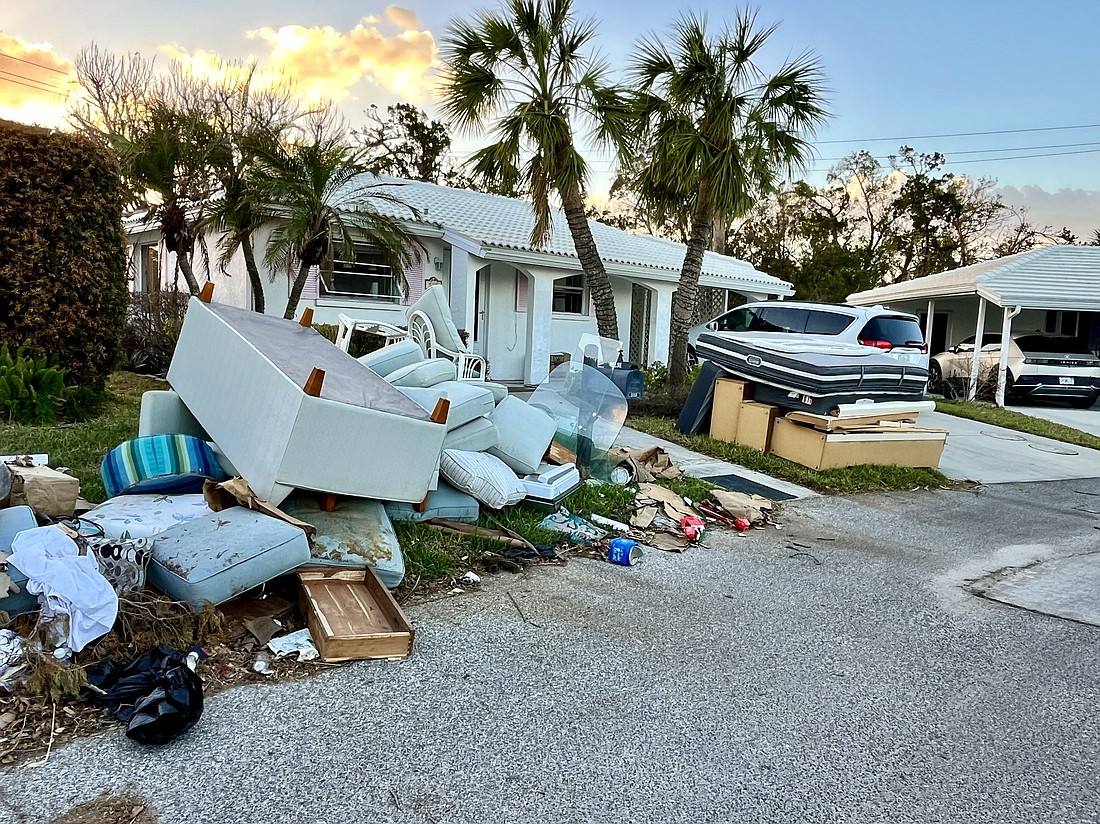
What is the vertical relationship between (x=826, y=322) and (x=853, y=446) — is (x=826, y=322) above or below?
above

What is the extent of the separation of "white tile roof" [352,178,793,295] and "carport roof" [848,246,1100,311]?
13.2 ft

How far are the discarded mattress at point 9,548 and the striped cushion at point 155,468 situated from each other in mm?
577

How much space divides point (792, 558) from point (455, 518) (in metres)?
2.54

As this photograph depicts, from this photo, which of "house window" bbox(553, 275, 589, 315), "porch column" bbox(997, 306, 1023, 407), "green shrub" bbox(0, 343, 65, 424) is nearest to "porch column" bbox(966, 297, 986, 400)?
"porch column" bbox(997, 306, 1023, 407)

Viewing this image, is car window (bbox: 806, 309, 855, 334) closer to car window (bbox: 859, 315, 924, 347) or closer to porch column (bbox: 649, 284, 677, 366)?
car window (bbox: 859, 315, 924, 347)

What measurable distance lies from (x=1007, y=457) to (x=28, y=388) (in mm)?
11931

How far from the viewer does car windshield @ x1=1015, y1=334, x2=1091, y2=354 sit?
17188mm

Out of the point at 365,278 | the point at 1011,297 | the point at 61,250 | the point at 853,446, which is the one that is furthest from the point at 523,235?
the point at 1011,297

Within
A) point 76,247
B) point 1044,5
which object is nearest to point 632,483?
point 76,247

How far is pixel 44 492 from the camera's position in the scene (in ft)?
13.7

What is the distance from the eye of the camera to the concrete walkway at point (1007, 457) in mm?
9258

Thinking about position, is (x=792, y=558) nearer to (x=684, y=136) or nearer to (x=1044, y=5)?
(x=684, y=136)

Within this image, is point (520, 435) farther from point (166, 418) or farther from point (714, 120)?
point (714, 120)

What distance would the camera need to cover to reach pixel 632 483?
705 centimetres
